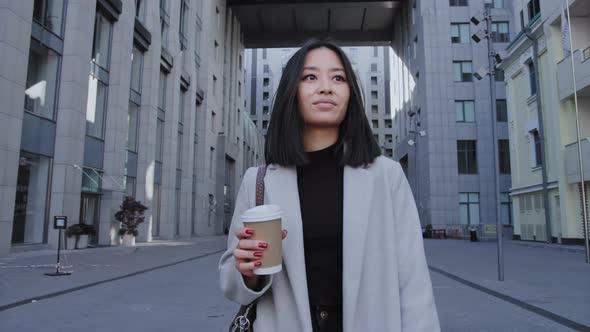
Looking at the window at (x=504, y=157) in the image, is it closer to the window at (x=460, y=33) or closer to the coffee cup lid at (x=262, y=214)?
the window at (x=460, y=33)

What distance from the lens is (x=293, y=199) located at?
1.89m

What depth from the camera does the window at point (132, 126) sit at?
88.4 ft

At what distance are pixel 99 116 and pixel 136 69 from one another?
6073 millimetres

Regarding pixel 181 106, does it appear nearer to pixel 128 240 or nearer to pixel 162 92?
pixel 162 92

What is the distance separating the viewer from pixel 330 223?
6.25 feet

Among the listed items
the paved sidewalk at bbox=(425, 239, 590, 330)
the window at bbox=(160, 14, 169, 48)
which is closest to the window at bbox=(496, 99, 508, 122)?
the window at bbox=(160, 14, 169, 48)

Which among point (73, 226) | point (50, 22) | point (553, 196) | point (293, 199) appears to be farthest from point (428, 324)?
point (553, 196)

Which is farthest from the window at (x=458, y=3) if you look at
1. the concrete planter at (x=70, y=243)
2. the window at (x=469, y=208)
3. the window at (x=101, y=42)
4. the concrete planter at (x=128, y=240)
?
the concrete planter at (x=70, y=243)

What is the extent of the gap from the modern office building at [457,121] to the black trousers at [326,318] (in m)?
38.8

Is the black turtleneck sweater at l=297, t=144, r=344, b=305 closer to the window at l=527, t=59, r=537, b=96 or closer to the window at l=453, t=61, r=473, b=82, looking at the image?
the window at l=527, t=59, r=537, b=96

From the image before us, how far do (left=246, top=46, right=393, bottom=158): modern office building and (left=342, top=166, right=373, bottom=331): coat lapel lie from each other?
92.1 m

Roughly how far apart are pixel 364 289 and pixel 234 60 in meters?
55.6

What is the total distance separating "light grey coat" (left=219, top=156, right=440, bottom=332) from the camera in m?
1.77

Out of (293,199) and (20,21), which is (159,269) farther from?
(293,199)
